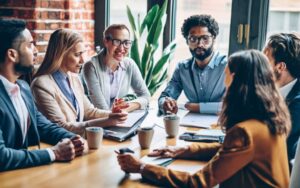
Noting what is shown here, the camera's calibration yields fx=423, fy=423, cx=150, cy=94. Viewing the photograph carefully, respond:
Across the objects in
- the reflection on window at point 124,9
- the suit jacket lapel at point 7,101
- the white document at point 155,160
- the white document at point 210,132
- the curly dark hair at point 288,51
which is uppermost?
the reflection on window at point 124,9

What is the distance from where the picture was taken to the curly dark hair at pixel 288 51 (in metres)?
2.09

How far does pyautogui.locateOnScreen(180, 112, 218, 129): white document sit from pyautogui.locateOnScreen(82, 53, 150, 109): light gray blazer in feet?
1.46

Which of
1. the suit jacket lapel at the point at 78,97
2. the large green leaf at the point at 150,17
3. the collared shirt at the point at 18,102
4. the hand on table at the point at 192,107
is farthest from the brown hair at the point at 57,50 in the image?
the large green leaf at the point at 150,17

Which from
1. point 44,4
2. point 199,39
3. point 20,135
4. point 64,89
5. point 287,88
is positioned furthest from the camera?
point 44,4

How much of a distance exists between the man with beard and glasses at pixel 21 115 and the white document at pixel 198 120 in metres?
0.66

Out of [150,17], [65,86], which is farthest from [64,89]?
[150,17]

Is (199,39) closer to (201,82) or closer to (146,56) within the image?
(201,82)

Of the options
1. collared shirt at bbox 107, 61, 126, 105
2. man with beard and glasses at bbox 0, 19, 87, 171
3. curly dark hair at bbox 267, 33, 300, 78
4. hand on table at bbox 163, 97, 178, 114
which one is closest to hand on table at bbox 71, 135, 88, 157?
man with beard and glasses at bbox 0, 19, 87, 171

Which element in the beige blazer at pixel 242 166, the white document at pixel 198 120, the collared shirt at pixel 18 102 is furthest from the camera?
the white document at pixel 198 120

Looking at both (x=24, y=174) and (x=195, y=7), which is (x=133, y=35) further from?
(x=24, y=174)

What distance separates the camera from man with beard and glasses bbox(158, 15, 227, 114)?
2.87m

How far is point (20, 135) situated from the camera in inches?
72.6

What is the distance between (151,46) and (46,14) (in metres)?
0.90

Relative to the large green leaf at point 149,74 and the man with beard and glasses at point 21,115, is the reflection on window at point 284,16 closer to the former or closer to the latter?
the large green leaf at point 149,74
